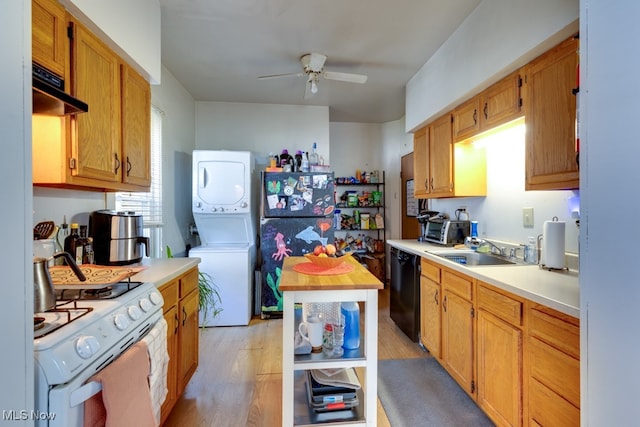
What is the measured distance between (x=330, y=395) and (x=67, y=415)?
1095mm

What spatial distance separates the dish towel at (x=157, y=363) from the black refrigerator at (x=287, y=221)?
191cm

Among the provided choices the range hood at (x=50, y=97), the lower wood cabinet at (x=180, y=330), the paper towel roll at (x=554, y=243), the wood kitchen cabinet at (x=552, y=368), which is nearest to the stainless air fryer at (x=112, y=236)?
the lower wood cabinet at (x=180, y=330)

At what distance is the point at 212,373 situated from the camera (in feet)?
7.18

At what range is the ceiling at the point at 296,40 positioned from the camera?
201 centimetres

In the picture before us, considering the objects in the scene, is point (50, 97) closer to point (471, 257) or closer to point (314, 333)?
point (314, 333)

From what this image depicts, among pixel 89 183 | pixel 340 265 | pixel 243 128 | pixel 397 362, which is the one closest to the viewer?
pixel 89 183

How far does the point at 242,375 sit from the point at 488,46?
290cm

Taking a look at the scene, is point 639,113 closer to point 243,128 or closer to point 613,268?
point 613,268

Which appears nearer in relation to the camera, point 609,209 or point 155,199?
point 609,209

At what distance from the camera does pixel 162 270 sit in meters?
1.69

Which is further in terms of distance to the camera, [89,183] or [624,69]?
[89,183]

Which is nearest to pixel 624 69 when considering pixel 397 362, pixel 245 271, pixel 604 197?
pixel 604 197

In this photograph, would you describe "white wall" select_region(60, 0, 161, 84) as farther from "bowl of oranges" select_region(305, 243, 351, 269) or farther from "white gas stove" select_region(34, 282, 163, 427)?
"bowl of oranges" select_region(305, 243, 351, 269)

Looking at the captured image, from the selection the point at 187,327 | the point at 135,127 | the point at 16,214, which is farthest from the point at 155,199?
the point at 16,214
